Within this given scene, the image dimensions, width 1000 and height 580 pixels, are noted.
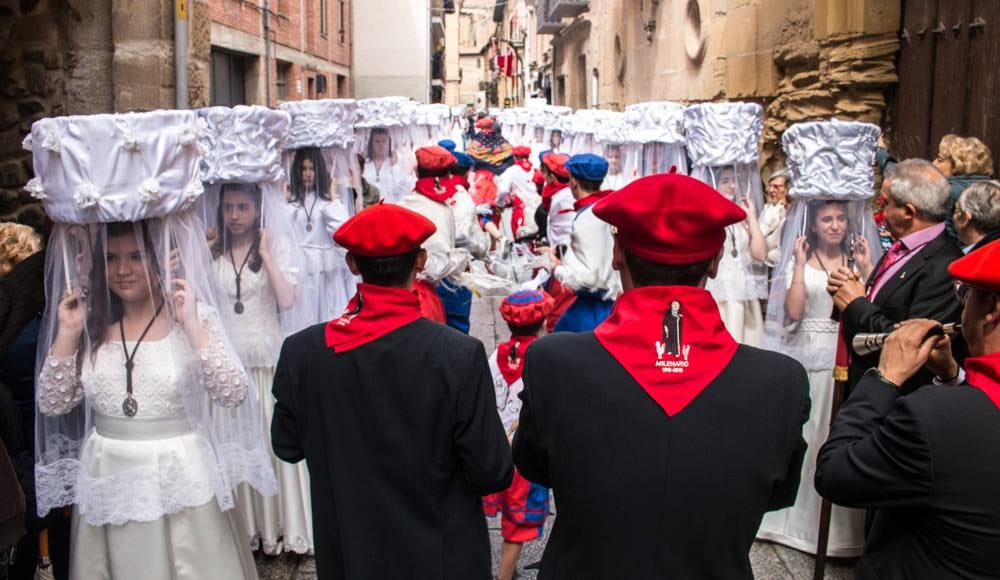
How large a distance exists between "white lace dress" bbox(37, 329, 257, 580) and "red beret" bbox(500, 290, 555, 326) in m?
1.60

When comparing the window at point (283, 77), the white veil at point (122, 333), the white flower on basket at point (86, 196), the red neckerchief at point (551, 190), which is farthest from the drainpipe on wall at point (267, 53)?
the white flower on basket at point (86, 196)

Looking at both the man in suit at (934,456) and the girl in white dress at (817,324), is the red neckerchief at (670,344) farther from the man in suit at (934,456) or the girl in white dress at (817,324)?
the girl in white dress at (817,324)

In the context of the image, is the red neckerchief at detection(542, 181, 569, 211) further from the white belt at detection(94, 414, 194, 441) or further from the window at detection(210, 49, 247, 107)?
the window at detection(210, 49, 247, 107)

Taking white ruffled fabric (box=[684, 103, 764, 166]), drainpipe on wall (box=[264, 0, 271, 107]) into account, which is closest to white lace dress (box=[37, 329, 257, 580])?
white ruffled fabric (box=[684, 103, 764, 166])

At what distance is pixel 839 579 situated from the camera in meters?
4.73

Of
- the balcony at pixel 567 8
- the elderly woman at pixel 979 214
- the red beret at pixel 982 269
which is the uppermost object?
the balcony at pixel 567 8

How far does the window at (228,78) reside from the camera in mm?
19609

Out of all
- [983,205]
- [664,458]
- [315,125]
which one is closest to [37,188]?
[664,458]

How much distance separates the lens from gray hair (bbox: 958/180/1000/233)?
3.62 metres

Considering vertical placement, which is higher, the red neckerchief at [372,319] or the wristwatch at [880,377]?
the red neckerchief at [372,319]

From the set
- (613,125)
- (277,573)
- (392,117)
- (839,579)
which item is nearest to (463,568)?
(277,573)

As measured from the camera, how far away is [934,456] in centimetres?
214

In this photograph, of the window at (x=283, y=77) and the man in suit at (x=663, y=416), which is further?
the window at (x=283, y=77)

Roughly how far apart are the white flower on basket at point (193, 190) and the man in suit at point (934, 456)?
2.27m
